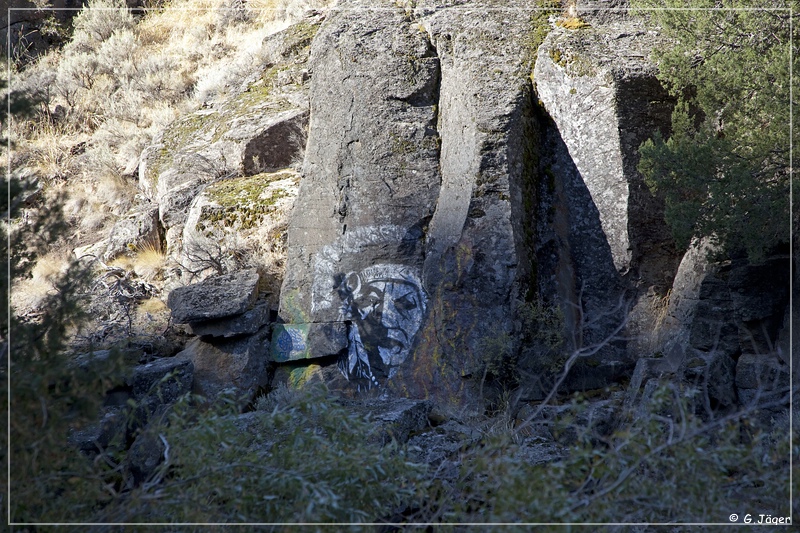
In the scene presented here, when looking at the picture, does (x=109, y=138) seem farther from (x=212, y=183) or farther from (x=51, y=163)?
(x=212, y=183)

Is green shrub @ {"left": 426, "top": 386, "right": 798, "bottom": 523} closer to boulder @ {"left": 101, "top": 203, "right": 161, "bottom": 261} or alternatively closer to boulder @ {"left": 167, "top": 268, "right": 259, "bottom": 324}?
boulder @ {"left": 167, "top": 268, "right": 259, "bottom": 324}

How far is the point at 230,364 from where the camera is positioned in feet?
21.9

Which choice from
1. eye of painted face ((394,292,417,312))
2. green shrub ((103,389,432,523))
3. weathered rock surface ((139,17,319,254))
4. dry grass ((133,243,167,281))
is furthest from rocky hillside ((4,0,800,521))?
green shrub ((103,389,432,523))

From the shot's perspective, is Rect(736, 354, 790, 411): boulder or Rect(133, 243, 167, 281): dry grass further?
Rect(133, 243, 167, 281): dry grass

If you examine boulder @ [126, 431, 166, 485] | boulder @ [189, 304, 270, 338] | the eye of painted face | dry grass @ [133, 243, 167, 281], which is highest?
dry grass @ [133, 243, 167, 281]

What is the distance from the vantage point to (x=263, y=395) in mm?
6590

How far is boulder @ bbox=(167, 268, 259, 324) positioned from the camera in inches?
267

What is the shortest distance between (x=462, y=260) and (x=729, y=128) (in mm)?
2414

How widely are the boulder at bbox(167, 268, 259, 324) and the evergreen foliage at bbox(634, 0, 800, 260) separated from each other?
372 cm

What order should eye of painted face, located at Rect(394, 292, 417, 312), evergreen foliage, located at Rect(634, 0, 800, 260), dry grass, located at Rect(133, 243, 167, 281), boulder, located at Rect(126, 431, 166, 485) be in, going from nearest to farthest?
boulder, located at Rect(126, 431, 166, 485), evergreen foliage, located at Rect(634, 0, 800, 260), eye of painted face, located at Rect(394, 292, 417, 312), dry grass, located at Rect(133, 243, 167, 281)

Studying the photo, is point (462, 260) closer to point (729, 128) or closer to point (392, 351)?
point (392, 351)

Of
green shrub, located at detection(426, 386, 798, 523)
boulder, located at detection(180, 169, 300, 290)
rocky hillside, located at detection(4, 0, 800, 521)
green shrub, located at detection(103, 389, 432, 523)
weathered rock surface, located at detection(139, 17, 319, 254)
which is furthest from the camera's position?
weathered rock surface, located at detection(139, 17, 319, 254)

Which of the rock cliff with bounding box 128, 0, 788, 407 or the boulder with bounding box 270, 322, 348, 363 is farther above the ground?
the rock cliff with bounding box 128, 0, 788, 407

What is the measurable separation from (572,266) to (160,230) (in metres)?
5.10
